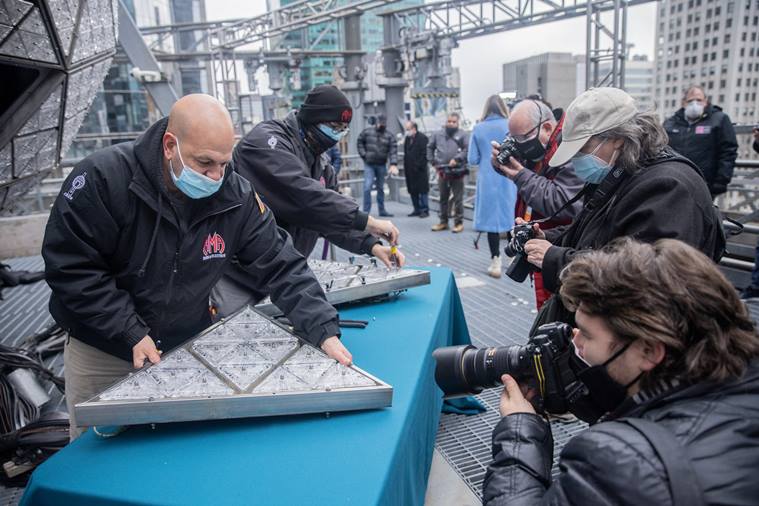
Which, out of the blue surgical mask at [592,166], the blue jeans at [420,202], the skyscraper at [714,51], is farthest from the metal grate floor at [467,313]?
the skyscraper at [714,51]

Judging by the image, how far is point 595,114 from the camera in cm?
206

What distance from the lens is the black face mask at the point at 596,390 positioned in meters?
1.28

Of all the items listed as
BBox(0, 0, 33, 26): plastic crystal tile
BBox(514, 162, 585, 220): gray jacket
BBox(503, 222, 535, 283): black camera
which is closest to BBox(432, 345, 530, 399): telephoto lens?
BBox(503, 222, 535, 283): black camera

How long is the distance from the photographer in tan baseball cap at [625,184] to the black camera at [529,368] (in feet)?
1.46

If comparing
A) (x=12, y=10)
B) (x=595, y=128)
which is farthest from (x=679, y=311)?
(x=12, y=10)

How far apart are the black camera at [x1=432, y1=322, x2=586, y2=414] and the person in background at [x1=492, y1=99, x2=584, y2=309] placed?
4.41ft

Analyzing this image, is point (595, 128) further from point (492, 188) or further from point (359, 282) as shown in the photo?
point (492, 188)

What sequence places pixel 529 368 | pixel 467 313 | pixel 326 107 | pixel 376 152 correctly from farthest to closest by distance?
pixel 376 152 → pixel 467 313 → pixel 326 107 → pixel 529 368

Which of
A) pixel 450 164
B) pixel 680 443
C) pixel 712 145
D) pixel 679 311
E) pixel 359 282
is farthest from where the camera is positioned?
pixel 450 164

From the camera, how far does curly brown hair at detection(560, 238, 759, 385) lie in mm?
1099

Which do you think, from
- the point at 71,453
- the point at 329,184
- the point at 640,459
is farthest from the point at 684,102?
the point at 71,453

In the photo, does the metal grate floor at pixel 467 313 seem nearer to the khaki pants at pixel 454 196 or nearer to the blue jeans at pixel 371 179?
the khaki pants at pixel 454 196

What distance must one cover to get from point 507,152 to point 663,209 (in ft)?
4.48

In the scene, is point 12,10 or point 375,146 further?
point 375,146
